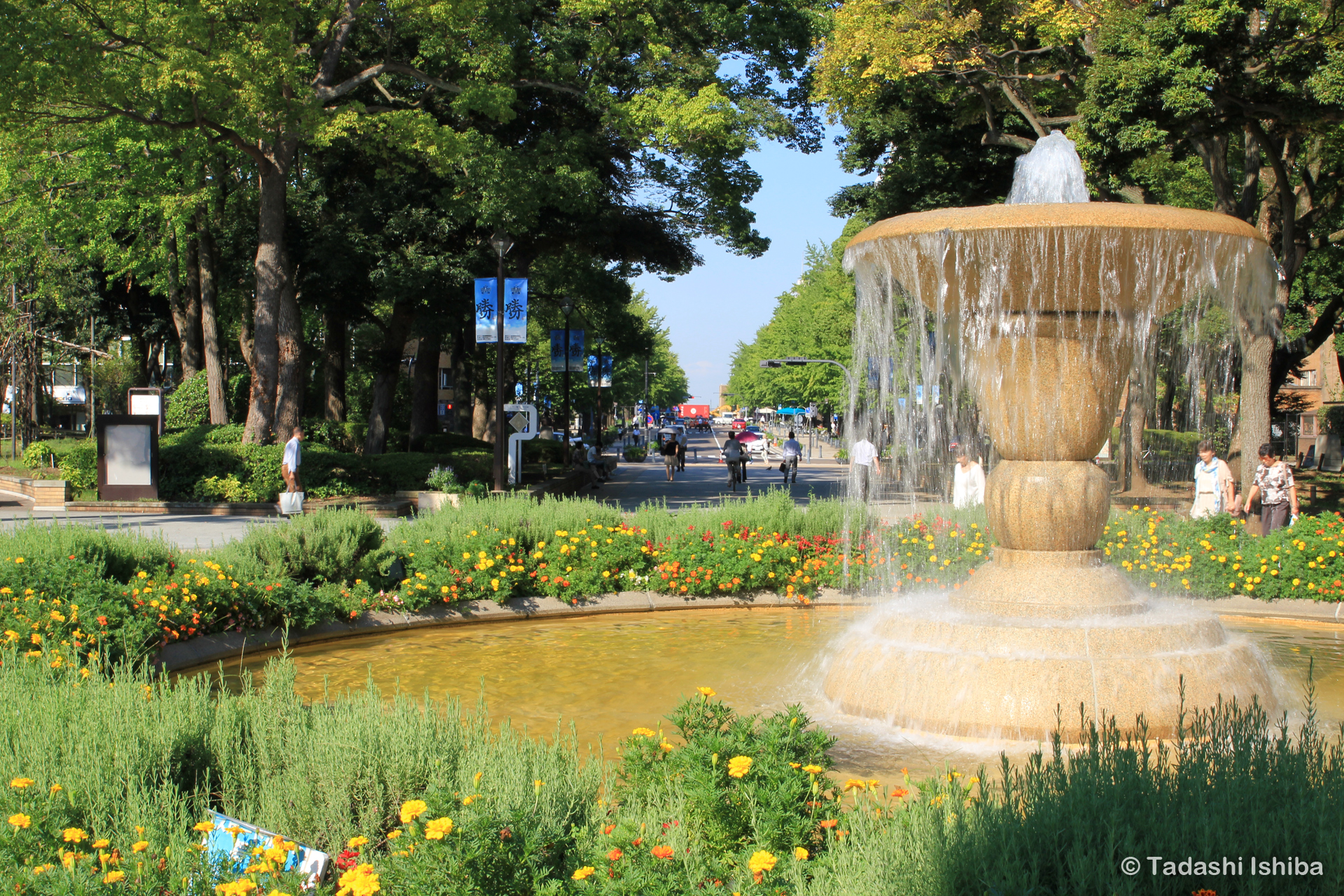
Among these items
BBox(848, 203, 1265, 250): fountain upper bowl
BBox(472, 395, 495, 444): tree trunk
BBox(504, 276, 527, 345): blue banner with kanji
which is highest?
BBox(504, 276, 527, 345): blue banner with kanji

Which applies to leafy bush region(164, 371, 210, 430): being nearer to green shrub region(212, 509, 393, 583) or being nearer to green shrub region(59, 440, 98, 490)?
green shrub region(59, 440, 98, 490)

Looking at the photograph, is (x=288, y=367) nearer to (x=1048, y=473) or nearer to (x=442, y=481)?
(x=442, y=481)

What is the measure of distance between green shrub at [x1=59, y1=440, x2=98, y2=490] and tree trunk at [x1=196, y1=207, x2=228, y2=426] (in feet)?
16.5

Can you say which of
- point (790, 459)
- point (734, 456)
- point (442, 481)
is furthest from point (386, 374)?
point (790, 459)

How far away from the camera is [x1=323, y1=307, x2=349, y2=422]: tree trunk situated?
107 ft

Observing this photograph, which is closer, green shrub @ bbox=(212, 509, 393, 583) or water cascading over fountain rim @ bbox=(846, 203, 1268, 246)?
water cascading over fountain rim @ bbox=(846, 203, 1268, 246)

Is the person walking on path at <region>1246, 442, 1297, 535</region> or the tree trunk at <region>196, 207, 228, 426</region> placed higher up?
the tree trunk at <region>196, 207, 228, 426</region>

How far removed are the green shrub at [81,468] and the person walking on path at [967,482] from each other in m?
18.2

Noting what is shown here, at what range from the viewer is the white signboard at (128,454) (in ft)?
74.6

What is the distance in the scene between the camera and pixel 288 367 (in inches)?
1014

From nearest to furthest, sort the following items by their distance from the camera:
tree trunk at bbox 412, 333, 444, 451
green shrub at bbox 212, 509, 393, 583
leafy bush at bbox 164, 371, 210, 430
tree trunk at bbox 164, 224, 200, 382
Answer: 1. green shrub at bbox 212, 509, 393, 583
2. leafy bush at bbox 164, 371, 210, 430
3. tree trunk at bbox 164, 224, 200, 382
4. tree trunk at bbox 412, 333, 444, 451

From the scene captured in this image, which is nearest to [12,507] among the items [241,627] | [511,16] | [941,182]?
[511,16]

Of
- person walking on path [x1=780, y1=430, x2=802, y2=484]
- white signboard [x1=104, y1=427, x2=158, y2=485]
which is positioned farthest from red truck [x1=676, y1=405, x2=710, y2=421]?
white signboard [x1=104, y1=427, x2=158, y2=485]

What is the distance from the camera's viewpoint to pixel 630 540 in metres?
11.7
